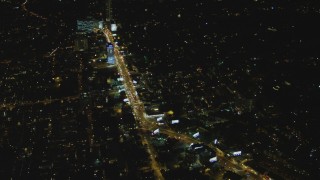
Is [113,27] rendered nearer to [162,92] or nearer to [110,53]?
[110,53]

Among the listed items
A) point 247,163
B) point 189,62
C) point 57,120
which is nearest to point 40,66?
point 57,120

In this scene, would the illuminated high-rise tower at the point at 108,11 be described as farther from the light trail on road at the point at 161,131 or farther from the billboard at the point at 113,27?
the light trail on road at the point at 161,131

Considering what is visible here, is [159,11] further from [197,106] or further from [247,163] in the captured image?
[247,163]

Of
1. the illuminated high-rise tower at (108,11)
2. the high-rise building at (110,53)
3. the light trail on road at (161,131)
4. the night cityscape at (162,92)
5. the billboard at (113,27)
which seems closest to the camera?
the light trail on road at (161,131)

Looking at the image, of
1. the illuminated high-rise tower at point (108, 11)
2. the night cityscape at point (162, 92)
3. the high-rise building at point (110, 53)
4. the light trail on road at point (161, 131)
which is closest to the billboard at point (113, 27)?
the night cityscape at point (162, 92)

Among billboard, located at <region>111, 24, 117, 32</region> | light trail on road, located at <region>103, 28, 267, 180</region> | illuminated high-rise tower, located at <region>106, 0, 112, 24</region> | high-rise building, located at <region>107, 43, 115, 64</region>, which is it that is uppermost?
illuminated high-rise tower, located at <region>106, 0, 112, 24</region>

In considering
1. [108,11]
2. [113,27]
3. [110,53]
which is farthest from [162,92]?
[108,11]

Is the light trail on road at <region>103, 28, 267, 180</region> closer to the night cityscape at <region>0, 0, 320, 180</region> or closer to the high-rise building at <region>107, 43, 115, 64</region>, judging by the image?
the night cityscape at <region>0, 0, 320, 180</region>

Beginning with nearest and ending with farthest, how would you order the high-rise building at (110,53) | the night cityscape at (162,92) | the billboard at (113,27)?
the night cityscape at (162,92), the high-rise building at (110,53), the billboard at (113,27)

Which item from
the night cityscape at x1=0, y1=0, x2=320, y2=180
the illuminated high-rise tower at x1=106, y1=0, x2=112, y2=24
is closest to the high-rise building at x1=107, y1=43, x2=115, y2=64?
the night cityscape at x1=0, y1=0, x2=320, y2=180
